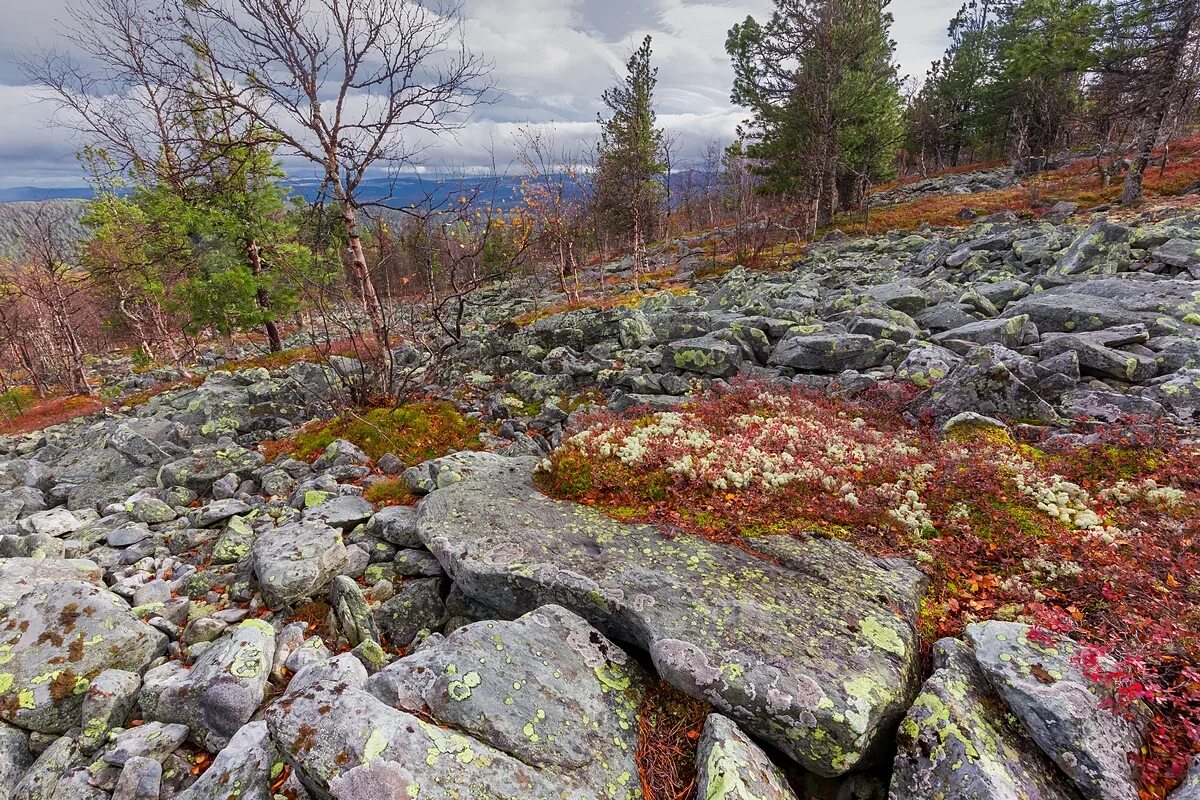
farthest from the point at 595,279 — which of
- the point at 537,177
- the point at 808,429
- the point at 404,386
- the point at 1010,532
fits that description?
the point at 1010,532

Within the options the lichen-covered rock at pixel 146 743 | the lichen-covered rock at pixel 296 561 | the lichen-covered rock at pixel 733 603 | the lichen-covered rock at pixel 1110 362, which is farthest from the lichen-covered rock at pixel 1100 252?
the lichen-covered rock at pixel 146 743

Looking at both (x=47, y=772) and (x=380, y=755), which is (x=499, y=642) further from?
(x=47, y=772)

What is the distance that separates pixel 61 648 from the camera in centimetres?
429

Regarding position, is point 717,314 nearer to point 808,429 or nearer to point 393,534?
point 808,429

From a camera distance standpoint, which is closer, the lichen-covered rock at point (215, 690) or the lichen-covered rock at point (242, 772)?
the lichen-covered rock at point (242, 772)

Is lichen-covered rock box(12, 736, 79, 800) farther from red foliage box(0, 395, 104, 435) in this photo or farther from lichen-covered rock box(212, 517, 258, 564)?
red foliage box(0, 395, 104, 435)

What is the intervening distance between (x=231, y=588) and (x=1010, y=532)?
8.30 metres

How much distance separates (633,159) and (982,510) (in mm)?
32310

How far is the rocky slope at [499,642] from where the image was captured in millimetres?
3172

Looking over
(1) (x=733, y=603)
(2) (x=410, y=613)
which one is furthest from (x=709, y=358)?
(2) (x=410, y=613)

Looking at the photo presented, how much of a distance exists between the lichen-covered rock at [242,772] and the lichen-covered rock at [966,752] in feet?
12.6

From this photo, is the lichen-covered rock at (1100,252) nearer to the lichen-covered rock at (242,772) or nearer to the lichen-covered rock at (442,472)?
the lichen-covered rock at (442,472)

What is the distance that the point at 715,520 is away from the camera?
19.4ft

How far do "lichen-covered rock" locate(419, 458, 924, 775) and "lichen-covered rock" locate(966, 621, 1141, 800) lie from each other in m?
0.61
